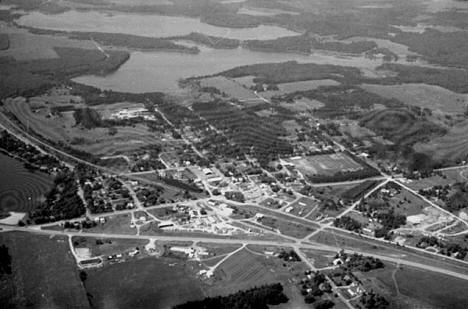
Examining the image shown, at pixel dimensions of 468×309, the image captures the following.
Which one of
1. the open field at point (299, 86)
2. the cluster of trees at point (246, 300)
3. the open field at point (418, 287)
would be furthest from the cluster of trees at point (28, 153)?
the open field at point (299, 86)

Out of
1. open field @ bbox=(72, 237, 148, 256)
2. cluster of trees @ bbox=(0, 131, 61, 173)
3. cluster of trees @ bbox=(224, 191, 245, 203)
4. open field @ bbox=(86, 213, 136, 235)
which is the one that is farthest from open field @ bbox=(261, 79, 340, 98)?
open field @ bbox=(72, 237, 148, 256)

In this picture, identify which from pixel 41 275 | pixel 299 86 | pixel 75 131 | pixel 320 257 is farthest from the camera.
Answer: pixel 299 86

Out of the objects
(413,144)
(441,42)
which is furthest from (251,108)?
(441,42)

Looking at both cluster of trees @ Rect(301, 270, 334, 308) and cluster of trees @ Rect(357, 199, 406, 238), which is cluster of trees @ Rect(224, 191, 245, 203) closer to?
cluster of trees @ Rect(357, 199, 406, 238)

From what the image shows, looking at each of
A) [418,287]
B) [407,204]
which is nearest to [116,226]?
[418,287]

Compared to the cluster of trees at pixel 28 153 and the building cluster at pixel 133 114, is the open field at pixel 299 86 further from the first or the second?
the cluster of trees at pixel 28 153

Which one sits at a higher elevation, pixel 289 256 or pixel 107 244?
pixel 107 244

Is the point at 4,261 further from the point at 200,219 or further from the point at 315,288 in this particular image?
the point at 315,288
